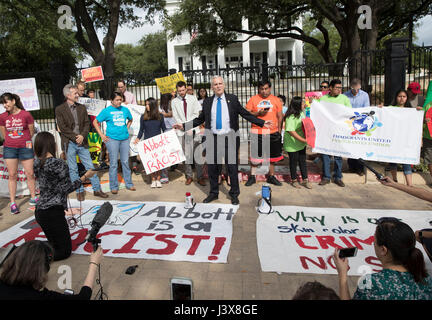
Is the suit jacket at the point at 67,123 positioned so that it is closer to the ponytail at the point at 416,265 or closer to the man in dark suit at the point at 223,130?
the man in dark suit at the point at 223,130

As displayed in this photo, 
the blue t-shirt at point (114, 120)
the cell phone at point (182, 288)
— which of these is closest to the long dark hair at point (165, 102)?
the blue t-shirt at point (114, 120)

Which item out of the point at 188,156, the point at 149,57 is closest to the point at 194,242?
the point at 188,156

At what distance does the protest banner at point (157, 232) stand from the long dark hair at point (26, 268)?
2034 mm

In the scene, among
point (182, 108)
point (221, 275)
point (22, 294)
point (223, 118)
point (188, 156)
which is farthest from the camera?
point (188, 156)

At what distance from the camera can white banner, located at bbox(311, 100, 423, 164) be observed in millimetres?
6445

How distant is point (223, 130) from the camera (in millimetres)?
6086

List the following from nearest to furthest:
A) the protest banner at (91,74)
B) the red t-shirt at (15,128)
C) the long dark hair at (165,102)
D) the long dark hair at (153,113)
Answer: the red t-shirt at (15,128), the long dark hair at (153,113), the long dark hair at (165,102), the protest banner at (91,74)

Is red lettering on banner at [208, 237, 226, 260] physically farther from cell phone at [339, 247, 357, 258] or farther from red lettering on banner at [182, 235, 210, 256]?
cell phone at [339, 247, 357, 258]

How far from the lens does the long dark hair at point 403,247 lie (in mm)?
2186

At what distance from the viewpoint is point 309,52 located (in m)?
59.6

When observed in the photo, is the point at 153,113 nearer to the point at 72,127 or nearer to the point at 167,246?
the point at 72,127

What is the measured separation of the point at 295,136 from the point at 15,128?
526 centimetres

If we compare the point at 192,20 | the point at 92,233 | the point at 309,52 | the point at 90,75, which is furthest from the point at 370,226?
the point at 309,52

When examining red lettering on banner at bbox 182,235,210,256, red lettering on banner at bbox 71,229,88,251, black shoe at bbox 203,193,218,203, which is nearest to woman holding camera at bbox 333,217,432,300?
red lettering on banner at bbox 182,235,210,256
